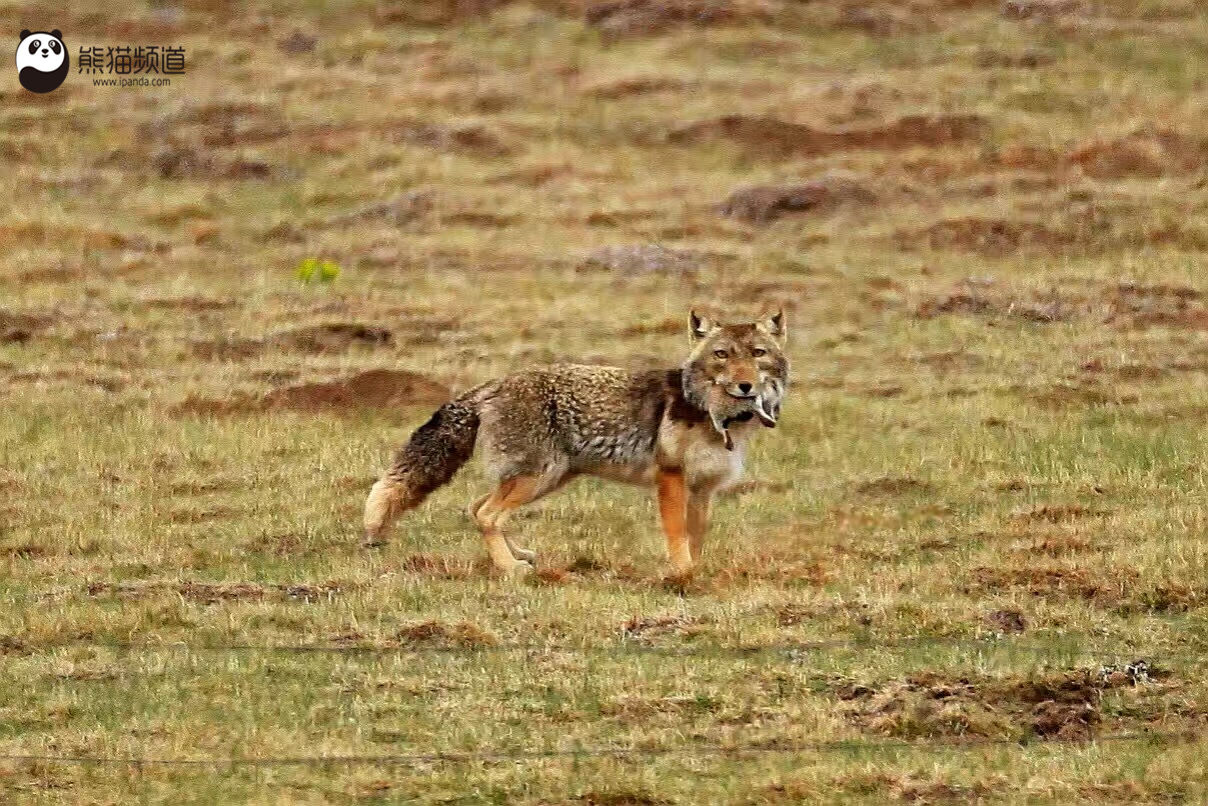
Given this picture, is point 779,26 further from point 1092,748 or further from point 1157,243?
point 1092,748

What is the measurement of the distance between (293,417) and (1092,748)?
494 inches

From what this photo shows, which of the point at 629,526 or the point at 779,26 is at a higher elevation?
the point at 779,26

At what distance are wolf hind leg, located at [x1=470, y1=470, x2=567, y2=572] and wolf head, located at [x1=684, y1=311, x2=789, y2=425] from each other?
4.11ft

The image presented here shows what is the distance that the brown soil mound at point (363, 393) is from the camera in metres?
22.3

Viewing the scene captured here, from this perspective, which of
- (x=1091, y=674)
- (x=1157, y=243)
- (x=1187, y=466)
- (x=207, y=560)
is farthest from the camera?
(x=1157, y=243)

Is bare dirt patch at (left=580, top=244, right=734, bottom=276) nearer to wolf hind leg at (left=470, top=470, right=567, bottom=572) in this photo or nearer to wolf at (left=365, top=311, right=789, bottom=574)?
wolf at (left=365, top=311, right=789, bottom=574)

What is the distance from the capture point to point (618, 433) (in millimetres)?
15039

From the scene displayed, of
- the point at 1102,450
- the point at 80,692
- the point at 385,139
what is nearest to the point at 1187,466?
the point at 1102,450

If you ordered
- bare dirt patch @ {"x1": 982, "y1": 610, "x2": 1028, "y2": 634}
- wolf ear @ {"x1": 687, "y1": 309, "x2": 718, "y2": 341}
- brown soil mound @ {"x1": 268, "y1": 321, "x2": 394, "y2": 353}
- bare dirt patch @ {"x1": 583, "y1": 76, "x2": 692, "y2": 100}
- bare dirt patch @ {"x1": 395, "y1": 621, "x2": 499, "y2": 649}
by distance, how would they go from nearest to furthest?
1. bare dirt patch @ {"x1": 395, "y1": 621, "x2": 499, "y2": 649}
2. bare dirt patch @ {"x1": 982, "y1": 610, "x2": 1028, "y2": 634}
3. wolf ear @ {"x1": 687, "y1": 309, "x2": 718, "y2": 341}
4. brown soil mound @ {"x1": 268, "y1": 321, "x2": 394, "y2": 353}
5. bare dirt patch @ {"x1": 583, "y1": 76, "x2": 692, "y2": 100}

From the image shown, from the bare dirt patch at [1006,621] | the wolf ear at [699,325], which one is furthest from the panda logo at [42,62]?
the bare dirt patch at [1006,621]

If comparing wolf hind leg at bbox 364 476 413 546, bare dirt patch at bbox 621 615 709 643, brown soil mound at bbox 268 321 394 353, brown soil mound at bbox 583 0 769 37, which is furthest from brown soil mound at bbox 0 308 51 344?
brown soil mound at bbox 583 0 769 37

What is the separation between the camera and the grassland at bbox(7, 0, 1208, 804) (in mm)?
11062

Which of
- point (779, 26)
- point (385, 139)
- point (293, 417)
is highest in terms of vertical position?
point (779, 26)

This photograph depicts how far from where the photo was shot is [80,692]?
38.9 ft
